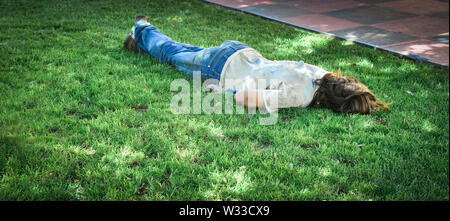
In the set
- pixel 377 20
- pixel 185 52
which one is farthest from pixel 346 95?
pixel 377 20

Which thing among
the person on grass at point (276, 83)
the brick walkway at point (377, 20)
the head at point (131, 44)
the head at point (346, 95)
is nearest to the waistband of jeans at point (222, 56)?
the person on grass at point (276, 83)

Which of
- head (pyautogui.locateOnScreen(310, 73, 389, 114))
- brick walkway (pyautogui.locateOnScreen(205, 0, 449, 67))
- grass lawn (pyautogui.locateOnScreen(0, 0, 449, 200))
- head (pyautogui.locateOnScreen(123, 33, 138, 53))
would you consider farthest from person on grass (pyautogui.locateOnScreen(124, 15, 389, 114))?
brick walkway (pyautogui.locateOnScreen(205, 0, 449, 67))

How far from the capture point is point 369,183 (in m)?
2.74

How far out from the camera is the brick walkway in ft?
20.2

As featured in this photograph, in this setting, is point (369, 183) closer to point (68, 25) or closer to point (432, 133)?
point (432, 133)

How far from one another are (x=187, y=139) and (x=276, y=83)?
109cm

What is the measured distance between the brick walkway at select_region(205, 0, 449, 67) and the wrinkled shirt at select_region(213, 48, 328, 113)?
2530 millimetres

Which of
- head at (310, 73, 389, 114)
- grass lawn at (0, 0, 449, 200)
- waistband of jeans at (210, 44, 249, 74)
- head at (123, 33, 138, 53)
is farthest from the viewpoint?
head at (123, 33, 138, 53)

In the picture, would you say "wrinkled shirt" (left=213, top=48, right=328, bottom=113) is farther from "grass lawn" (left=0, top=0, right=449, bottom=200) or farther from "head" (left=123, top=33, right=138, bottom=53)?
"head" (left=123, top=33, right=138, bottom=53)

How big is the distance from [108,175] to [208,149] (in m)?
0.81

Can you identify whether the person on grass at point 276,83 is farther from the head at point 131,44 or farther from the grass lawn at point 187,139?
the head at point 131,44

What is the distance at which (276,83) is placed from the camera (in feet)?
12.6

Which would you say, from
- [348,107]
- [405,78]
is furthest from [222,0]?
[348,107]

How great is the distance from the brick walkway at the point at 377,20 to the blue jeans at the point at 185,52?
3037 millimetres
